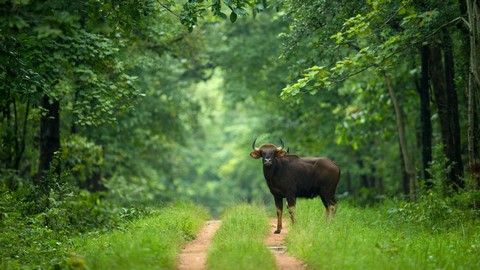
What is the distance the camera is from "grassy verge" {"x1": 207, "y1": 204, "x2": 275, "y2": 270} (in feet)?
34.4

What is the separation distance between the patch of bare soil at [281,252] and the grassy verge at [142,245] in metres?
1.71

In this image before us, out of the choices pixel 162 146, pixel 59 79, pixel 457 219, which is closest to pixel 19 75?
pixel 59 79

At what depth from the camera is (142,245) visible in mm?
11172

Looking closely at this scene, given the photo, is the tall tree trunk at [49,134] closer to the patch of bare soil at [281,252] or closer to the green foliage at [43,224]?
the green foliage at [43,224]

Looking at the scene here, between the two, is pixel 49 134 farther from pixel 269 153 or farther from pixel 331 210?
pixel 331 210

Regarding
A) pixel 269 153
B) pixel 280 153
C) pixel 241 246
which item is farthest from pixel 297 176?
pixel 241 246

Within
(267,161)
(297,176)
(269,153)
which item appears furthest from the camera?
(297,176)

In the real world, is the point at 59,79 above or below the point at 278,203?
above

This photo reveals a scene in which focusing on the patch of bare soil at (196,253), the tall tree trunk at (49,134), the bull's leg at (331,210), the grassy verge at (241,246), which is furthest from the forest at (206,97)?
the grassy verge at (241,246)

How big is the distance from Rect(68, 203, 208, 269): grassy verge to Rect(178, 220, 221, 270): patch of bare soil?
0.49 ft

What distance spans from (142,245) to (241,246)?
5.40 ft

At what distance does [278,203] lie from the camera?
16.4m

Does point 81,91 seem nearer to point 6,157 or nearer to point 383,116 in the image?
point 6,157

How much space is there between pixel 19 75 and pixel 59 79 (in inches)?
181
